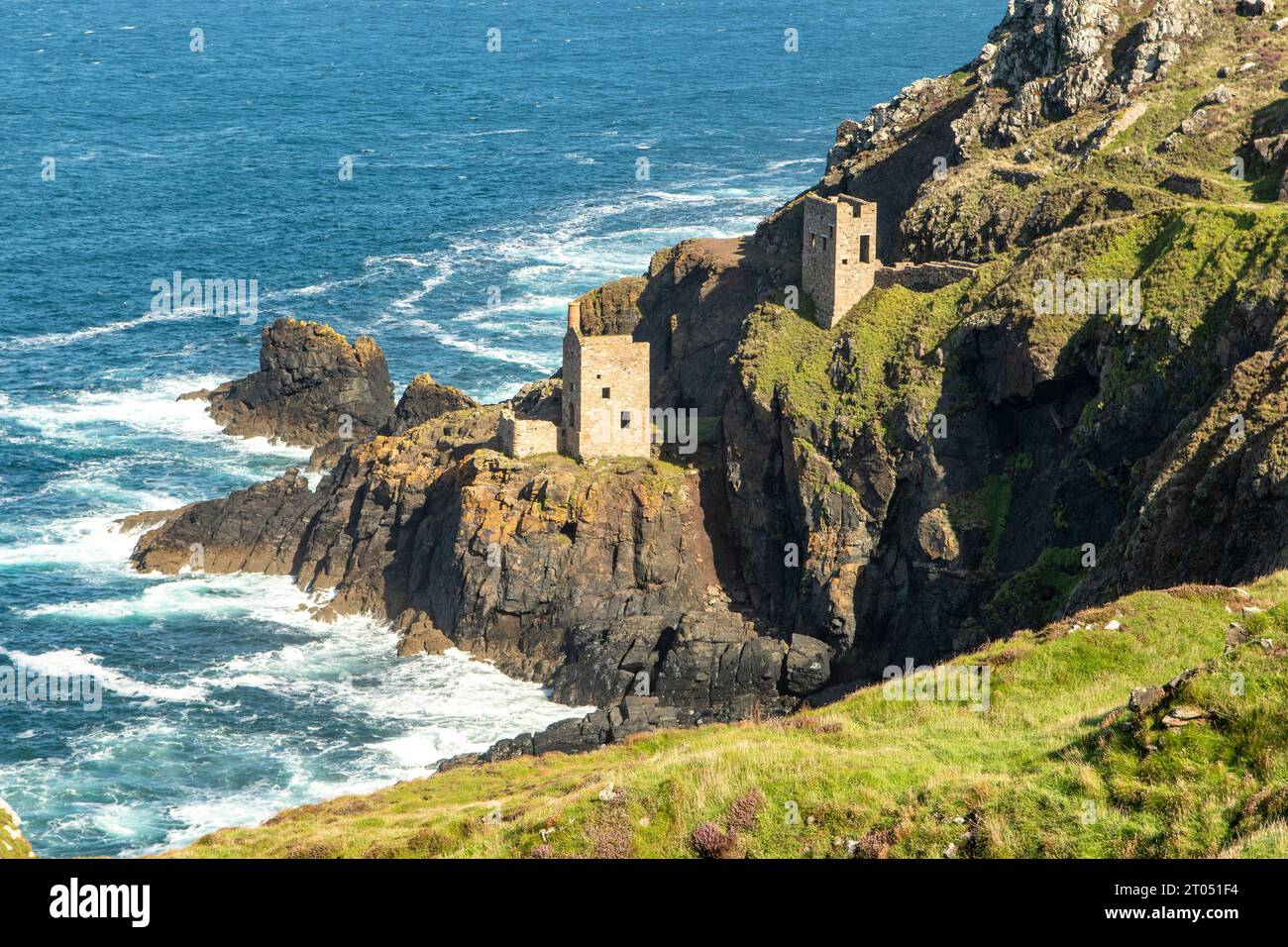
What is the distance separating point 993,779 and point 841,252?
183ft

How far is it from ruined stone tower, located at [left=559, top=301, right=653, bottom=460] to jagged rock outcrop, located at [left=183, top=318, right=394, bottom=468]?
27.0m

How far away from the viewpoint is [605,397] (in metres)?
89.4

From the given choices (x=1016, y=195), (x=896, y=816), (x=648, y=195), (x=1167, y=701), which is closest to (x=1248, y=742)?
(x=1167, y=701)

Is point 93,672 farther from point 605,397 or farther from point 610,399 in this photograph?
point 610,399

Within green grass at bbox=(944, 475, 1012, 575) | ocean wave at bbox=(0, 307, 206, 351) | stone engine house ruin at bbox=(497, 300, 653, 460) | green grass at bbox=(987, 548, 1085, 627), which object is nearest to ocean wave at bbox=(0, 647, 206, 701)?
stone engine house ruin at bbox=(497, 300, 653, 460)

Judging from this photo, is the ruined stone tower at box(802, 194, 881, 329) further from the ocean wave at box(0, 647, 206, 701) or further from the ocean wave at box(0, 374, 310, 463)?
the ocean wave at box(0, 374, 310, 463)

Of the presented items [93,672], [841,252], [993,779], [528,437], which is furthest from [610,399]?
[993,779]

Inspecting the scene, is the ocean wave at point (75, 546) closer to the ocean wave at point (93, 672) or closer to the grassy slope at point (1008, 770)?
the ocean wave at point (93, 672)

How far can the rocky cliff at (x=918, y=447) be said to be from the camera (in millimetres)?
75625

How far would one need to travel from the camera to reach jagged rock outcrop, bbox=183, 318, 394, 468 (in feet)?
377

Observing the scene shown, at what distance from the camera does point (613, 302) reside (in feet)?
355

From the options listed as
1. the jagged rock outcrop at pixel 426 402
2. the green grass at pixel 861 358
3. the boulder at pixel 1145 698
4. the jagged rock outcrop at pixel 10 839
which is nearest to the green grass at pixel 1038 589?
the green grass at pixel 861 358

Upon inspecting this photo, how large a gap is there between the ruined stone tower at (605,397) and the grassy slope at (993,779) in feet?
123

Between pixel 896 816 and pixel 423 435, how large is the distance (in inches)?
2571
